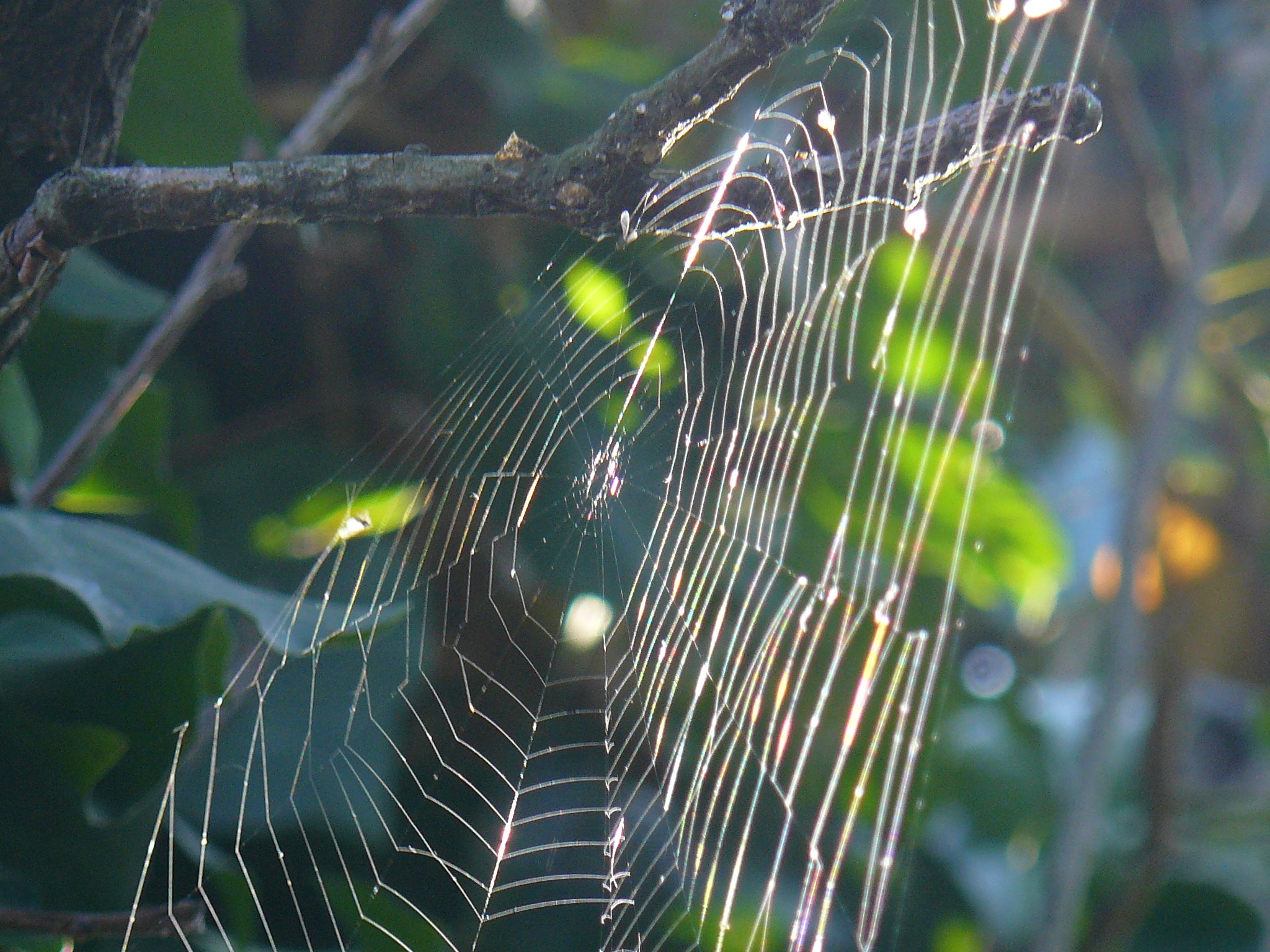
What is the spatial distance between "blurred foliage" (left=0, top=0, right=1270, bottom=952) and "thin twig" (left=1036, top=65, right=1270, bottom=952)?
5.0 inches

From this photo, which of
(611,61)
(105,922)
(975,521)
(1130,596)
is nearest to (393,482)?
(105,922)

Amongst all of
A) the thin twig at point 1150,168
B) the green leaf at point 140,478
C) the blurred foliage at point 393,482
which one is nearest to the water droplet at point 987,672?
the blurred foliage at point 393,482

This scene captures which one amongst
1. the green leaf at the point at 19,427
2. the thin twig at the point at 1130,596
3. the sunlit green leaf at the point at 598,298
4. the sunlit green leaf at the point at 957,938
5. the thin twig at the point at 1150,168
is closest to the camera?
the sunlit green leaf at the point at 598,298

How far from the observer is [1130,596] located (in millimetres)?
866

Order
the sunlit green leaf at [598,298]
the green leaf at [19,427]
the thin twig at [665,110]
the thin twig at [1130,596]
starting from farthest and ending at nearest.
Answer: the thin twig at [1130,596], the green leaf at [19,427], the sunlit green leaf at [598,298], the thin twig at [665,110]

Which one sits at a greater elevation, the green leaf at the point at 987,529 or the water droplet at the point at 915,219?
the green leaf at the point at 987,529

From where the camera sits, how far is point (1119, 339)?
2076 mm

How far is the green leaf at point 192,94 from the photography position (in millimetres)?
381

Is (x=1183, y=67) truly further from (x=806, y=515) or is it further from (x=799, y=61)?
(x=799, y=61)

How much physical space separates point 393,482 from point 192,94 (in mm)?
173

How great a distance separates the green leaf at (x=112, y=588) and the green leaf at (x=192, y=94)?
14cm

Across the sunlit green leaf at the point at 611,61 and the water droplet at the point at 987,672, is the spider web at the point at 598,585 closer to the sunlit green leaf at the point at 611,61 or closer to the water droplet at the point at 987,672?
the sunlit green leaf at the point at 611,61

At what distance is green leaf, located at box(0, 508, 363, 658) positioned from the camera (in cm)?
35

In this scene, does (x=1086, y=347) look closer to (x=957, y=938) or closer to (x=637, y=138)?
(x=957, y=938)
